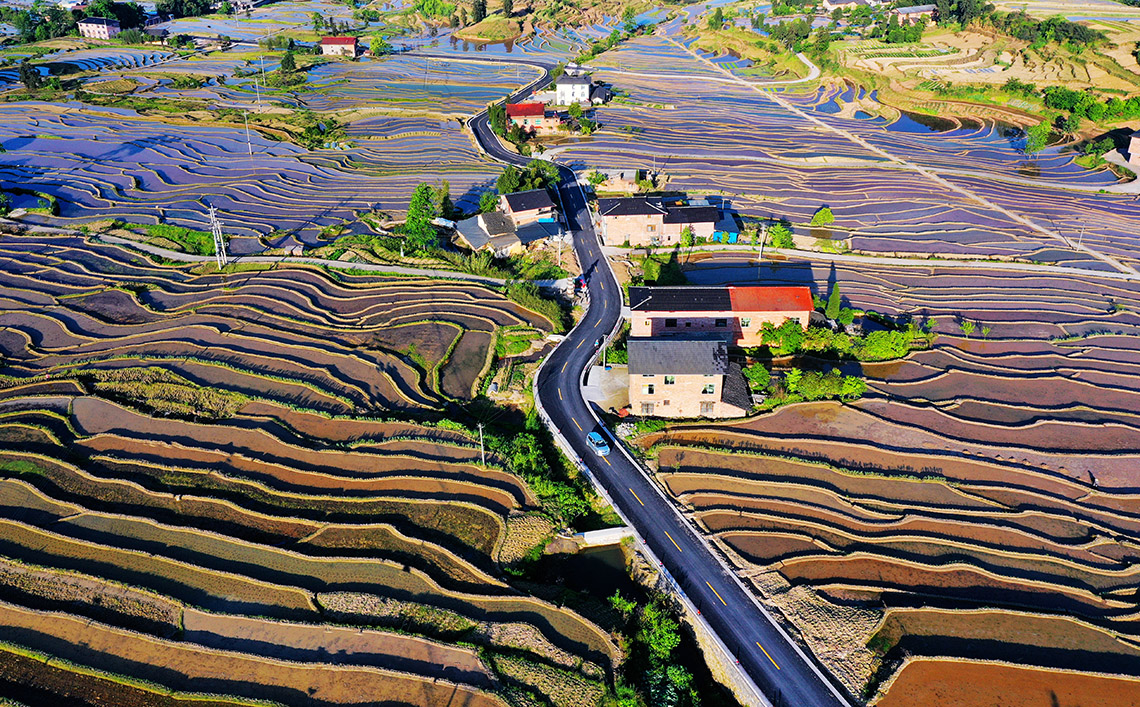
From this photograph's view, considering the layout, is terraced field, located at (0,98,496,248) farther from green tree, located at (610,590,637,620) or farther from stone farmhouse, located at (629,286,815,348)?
green tree, located at (610,590,637,620)

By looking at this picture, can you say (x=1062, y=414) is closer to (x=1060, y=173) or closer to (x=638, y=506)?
(x=638, y=506)

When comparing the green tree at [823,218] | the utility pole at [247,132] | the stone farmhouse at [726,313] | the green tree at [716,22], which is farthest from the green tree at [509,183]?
the green tree at [716,22]

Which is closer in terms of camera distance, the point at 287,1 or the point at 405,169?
→ the point at 405,169

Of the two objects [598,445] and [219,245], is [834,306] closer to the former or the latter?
[598,445]

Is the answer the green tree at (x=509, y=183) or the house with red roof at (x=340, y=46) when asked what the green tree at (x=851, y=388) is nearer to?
the green tree at (x=509, y=183)

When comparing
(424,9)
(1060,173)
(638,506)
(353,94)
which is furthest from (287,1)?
(638,506)
